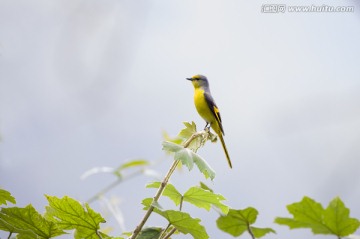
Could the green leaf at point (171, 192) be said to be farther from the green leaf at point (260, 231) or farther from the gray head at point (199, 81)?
the gray head at point (199, 81)

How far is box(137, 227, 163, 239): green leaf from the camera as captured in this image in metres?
0.53

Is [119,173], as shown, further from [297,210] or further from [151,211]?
[297,210]

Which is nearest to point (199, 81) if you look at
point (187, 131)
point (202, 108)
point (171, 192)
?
point (202, 108)

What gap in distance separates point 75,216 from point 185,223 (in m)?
0.14

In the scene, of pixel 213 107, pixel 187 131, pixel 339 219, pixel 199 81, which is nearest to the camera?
pixel 339 219

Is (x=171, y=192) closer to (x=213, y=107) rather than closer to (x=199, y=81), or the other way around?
(x=213, y=107)

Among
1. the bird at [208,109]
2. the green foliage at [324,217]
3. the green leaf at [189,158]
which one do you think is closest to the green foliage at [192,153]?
the green leaf at [189,158]

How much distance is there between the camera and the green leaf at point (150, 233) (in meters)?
0.53

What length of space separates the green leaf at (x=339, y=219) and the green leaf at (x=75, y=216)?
0.26m

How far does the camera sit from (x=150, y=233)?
534 mm

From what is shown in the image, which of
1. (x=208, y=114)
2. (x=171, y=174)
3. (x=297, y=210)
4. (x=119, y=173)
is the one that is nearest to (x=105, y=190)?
(x=119, y=173)

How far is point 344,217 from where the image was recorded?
1.60ft

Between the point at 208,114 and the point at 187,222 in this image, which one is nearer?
the point at 187,222

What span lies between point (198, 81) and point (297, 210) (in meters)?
1.51
